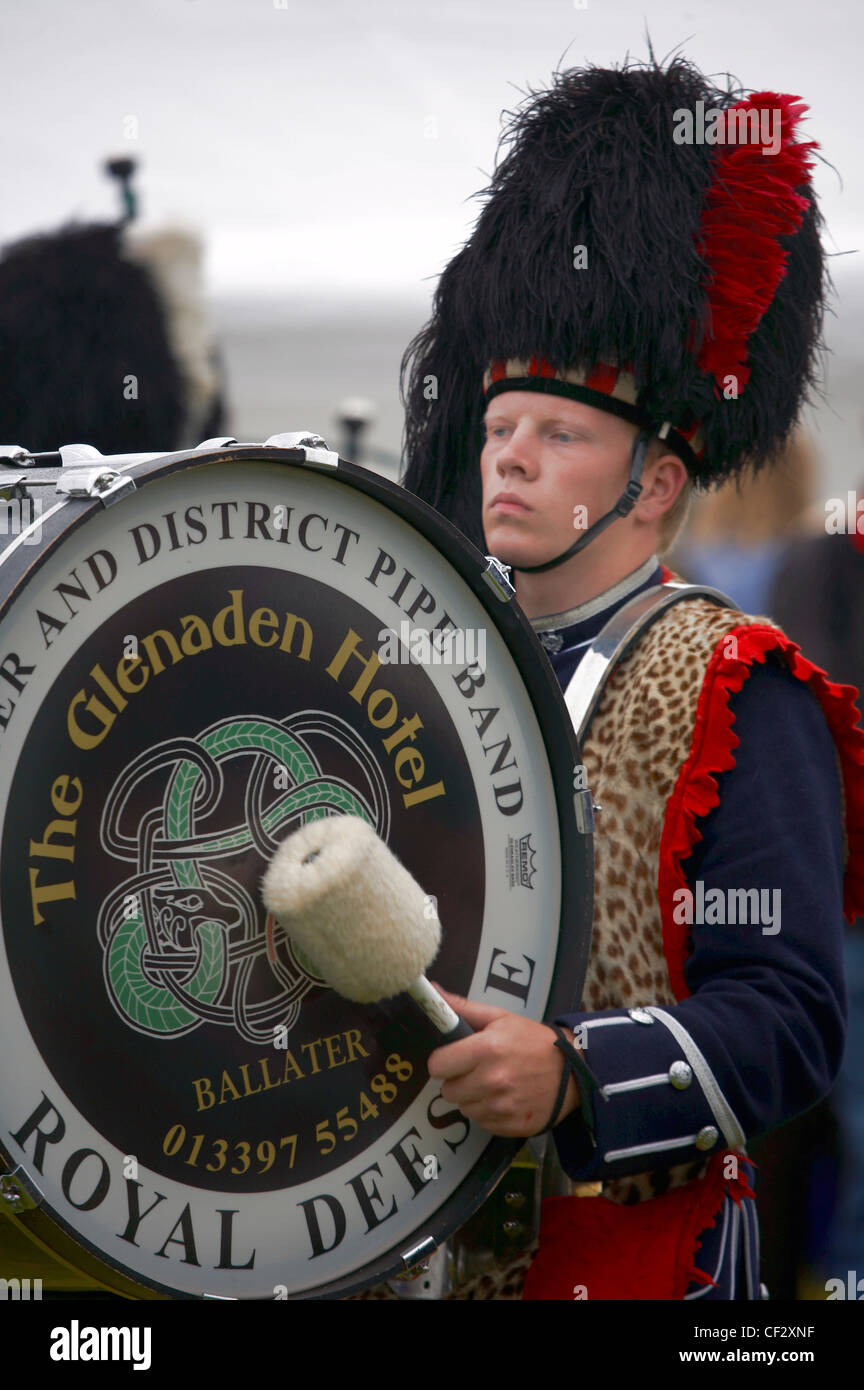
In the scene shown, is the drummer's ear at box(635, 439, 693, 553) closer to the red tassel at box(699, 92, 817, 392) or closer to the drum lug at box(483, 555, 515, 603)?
the red tassel at box(699, 92, 817, 392)

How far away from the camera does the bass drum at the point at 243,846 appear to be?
4.35ft

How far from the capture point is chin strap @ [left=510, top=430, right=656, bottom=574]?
→ 6.55 feet

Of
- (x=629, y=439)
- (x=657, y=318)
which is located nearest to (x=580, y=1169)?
(x=629, y=439)

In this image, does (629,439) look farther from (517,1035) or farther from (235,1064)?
(235,1064)

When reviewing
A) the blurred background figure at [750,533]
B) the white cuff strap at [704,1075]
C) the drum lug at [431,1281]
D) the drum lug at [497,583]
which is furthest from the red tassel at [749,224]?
the blurred background figure at [750,533]

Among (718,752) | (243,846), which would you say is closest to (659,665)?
(718,752)

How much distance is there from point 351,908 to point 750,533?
10.6 ft

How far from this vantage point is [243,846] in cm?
146

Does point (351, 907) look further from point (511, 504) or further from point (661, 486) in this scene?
point (661, 486)

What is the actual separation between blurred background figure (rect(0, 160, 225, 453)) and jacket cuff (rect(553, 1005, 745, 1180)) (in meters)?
2.17

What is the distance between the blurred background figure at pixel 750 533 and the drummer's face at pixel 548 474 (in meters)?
2.32

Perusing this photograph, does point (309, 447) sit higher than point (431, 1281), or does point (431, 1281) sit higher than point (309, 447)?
point (309, 447)

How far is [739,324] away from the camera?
2064mm
